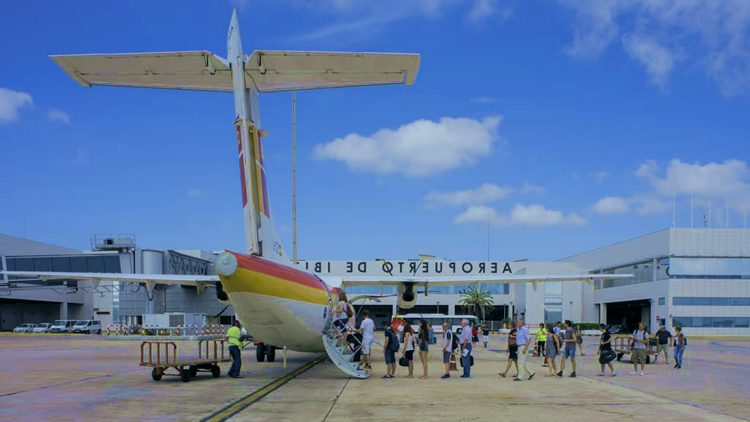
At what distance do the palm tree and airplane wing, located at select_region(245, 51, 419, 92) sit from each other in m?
68.2

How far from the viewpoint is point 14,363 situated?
76.4ft

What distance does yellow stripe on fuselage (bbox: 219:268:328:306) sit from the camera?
44.4ft

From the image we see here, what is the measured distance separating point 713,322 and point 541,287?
20.9 meters

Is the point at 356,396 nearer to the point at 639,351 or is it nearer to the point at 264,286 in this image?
the point at 264,286

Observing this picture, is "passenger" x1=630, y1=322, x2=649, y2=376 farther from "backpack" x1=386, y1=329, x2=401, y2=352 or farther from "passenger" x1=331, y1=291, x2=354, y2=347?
"passenger" x1=331, y1=291, x2=354, y2=347

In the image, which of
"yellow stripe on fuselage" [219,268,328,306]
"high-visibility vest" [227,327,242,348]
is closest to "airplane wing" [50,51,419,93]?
"yellow stripe on fuselage" [219,268,328,306]

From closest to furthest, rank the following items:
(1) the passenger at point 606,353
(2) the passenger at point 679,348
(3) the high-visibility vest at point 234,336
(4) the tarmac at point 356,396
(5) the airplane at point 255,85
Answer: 1. (4) the tarmac at point 356,396
2. (5) the airplane at point 255,85
3. (3) the high-visibility vest at point 234,336
4. (1) the passenger at point 606,353
5. (2) the passenger at point 679,348

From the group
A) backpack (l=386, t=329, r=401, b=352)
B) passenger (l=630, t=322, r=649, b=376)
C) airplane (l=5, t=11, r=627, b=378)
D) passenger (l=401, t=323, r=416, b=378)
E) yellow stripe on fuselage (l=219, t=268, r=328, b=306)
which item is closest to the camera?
yellow stripe on fuselage (l=219, t=268, r=328, b=306)

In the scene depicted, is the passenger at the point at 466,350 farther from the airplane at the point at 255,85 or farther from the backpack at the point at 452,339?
the airplane at the point at 255,85

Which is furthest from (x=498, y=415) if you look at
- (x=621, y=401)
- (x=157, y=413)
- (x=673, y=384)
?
(x=673, y=384)

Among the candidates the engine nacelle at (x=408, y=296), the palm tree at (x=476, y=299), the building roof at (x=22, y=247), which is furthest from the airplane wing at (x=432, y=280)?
the building roof at (x=22, y=247)

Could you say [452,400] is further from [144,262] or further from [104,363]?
[144,262]

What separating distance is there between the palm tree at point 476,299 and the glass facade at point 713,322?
2568 cm

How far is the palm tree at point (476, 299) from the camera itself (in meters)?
80.9
